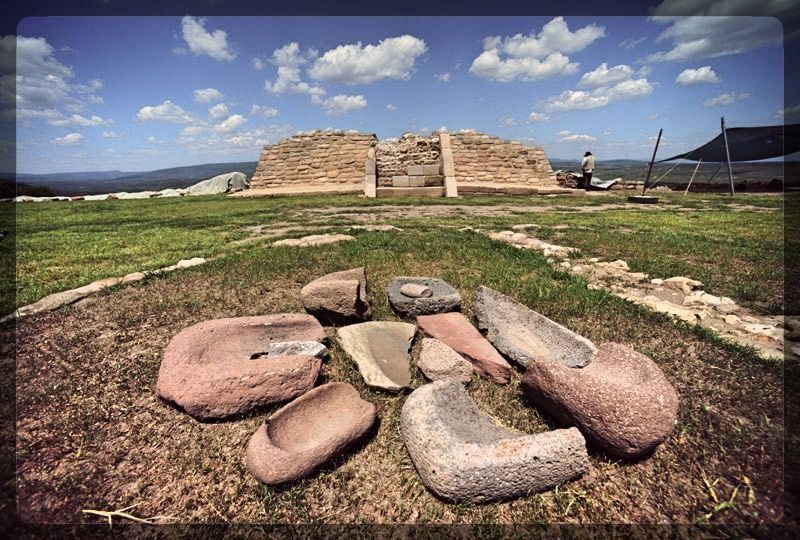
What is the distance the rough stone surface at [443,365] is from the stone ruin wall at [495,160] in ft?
50.5

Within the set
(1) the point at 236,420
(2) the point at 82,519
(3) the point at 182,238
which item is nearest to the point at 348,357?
(1) the point at 236,420

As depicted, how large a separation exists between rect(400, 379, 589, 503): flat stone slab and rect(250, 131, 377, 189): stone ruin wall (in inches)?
641

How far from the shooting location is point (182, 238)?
6602 mm

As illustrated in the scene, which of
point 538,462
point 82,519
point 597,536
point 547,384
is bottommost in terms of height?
point 597,536

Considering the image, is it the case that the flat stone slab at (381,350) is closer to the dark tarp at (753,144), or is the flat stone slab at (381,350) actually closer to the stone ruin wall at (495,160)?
the stone ruin wall at (495,160)

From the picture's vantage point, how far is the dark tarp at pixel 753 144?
17.2 m

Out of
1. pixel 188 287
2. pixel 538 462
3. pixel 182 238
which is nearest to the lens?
pixel 538 462

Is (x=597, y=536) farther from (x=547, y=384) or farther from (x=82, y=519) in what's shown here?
(x=82, y=519)

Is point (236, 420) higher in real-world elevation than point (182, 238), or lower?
lower

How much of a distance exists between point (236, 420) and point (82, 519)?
726 millimetres

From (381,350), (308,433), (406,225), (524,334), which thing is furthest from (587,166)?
(308,433)

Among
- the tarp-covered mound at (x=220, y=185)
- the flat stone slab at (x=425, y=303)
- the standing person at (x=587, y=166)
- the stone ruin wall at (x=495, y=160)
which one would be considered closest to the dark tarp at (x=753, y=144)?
the standing person at (x=587, y=166)

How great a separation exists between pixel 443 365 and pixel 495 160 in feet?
53.6

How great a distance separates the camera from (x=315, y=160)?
17469mm
